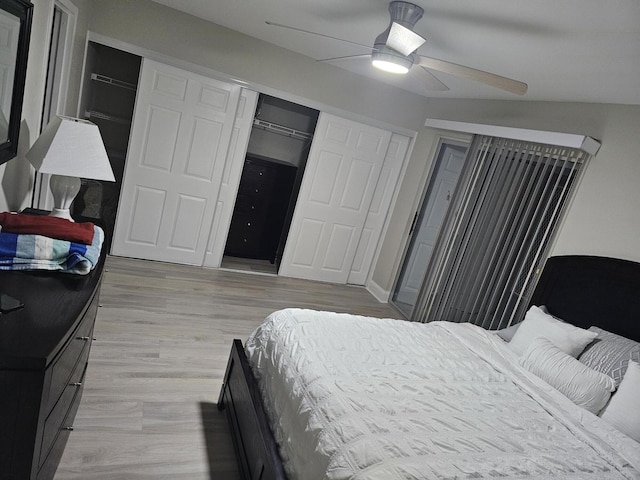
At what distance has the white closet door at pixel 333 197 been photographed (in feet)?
15.0

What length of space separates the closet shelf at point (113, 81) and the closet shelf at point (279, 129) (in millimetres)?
1331

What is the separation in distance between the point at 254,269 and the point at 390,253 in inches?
66.1

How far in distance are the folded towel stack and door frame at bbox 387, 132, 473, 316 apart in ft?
11.8

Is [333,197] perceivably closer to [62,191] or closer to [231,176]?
[231,176]

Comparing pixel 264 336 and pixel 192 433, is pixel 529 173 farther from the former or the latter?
pixel 192 433

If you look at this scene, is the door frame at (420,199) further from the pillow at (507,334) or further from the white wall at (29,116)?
the white wall at (29,116)

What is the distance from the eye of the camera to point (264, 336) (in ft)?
7.19

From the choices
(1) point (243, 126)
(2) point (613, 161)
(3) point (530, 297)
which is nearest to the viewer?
(2) point (613, 161)

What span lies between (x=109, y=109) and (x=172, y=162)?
92 centimetres

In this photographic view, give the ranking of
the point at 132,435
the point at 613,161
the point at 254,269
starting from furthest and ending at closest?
the point at 254,269, the point at 613,161, the point at 132,435

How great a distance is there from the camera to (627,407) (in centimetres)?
199

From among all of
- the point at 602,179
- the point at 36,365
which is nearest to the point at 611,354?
the point at 602,179

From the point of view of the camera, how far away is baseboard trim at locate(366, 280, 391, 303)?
4.90m

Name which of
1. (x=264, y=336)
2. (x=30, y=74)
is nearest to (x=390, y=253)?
(x=264, y=336)
